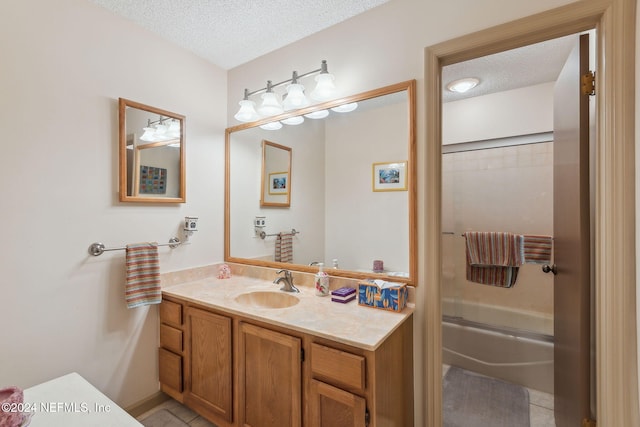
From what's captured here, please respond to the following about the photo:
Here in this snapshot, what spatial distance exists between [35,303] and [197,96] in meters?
1.62

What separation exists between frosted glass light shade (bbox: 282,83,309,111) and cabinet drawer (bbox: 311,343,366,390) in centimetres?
144

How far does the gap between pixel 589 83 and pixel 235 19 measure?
1901mm

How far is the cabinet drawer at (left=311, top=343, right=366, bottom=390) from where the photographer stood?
1.08 meters

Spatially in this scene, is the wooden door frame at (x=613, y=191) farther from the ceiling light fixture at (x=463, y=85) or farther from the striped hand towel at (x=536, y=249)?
the striped hand towel at (x=536, y=249)

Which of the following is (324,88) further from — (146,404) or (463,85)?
(146,404)

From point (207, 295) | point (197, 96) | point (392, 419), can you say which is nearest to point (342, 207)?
point (207, 295)

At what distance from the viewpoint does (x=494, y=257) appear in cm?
236

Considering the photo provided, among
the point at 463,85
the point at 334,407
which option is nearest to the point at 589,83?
the point at 463,85

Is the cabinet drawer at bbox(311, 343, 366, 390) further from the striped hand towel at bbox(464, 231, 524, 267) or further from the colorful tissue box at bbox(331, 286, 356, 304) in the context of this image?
the striped hand towel at bbox(464, 231, 524, 267)

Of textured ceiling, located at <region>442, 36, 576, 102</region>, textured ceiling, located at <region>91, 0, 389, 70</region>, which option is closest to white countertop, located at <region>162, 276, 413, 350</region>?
textured ceiling, located at <region>91, 0, 389, 70</region>

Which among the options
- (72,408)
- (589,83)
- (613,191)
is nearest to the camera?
(72,408)

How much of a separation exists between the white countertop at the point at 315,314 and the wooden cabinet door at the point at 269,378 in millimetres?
79

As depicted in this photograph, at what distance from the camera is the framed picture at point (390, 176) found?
5.06ft

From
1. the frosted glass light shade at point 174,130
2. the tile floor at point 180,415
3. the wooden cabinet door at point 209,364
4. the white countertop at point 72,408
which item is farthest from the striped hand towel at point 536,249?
the frosted glass light shade at point 174,130
